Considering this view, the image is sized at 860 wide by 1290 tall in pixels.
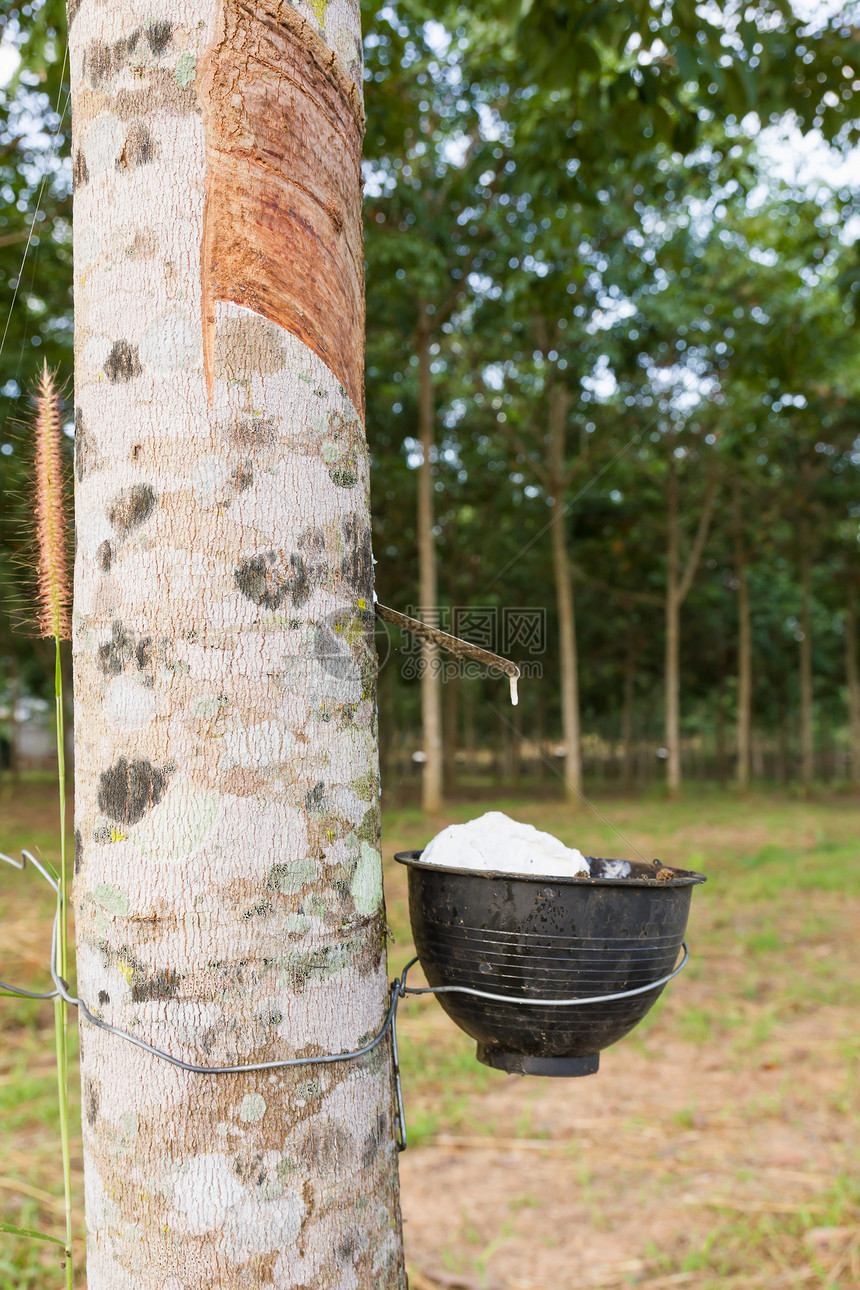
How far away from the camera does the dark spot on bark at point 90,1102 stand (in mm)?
864

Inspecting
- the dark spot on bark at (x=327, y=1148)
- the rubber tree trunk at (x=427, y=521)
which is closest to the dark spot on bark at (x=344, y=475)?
the dark spot on bark at (x=327, y=1148)

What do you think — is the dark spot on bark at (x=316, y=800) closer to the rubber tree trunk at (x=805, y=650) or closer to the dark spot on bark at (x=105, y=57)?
the dark spot on bark at (x=105, y=57)

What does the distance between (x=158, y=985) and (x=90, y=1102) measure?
6.7 inches

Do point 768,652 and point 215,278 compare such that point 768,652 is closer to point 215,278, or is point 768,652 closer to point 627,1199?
point 627,1199

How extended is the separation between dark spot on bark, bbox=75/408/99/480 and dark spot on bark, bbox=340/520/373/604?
0.26m

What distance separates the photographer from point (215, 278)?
2.91 feet

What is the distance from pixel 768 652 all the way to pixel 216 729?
22700mm

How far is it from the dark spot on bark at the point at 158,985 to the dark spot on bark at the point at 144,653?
0.94ft

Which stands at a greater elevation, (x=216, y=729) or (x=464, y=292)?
(x=464, y=292)

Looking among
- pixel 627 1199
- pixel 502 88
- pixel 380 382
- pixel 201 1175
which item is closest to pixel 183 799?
pixel 201 1175

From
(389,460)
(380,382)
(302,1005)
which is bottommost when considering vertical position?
(302,1005)

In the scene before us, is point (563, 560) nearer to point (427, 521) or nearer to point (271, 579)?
point (427, 521)

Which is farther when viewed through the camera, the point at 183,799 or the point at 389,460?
the point at 389,460

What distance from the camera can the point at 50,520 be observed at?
105 cm
